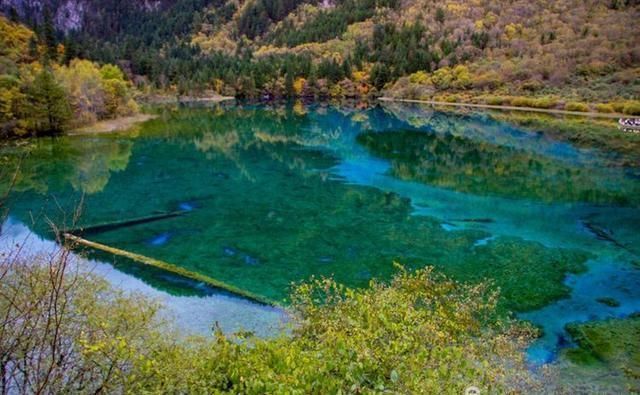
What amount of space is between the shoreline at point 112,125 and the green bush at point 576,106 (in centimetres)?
9883

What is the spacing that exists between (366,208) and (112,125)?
69.7m

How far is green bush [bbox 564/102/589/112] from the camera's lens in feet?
388

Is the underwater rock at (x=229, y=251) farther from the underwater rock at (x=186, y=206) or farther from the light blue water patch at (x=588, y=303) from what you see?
the light blue water patch at (x=588, y=303)

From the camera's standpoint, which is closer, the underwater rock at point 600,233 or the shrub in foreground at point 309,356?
the shrub in foreground at point 309,356

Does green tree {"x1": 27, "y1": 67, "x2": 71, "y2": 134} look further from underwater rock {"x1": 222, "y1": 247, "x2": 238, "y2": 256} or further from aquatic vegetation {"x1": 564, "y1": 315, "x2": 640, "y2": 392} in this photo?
aquatic vegetation {"x1": 564, "y1": 315, "x2": 640, "y2": 392}

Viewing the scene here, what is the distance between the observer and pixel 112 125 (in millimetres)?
98500

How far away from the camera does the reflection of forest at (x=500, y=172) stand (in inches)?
2091

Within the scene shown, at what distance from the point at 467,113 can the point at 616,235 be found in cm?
9248

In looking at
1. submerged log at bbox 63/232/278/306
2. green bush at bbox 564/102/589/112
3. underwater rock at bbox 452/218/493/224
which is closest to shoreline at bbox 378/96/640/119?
green bush at bbox 564/102/589/112

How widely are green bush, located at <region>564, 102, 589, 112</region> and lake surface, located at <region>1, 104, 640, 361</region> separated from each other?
3637cm

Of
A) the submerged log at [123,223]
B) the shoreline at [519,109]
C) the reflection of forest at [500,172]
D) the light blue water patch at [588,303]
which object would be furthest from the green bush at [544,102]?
the submerged log at [123,223]

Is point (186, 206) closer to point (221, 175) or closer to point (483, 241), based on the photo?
point (221, 175)

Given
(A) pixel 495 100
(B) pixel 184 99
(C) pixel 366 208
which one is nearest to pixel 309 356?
(C) pixel 366 208

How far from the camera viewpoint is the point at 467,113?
128000 millimetres
